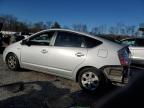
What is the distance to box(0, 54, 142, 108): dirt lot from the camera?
4.47 meters

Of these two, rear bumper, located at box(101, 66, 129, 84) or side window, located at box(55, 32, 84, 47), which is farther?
side window, located at box(55, 32, 84, 47)

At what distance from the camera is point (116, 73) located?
17.6 ft

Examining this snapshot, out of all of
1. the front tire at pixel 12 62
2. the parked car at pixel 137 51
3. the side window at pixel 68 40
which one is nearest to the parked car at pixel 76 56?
the side window at pixel 68 40

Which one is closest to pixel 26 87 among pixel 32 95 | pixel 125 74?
pixel 32 95

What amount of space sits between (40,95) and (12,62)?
8.55 feet

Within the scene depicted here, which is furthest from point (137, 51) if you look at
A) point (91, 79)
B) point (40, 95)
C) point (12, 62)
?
point (40, 95)

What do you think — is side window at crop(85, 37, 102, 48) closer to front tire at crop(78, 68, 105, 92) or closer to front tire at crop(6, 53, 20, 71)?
front tire at crop(78, 68, 105, 92)

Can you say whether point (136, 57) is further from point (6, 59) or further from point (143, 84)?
point (143, 84)

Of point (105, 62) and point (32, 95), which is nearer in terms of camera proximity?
point (32, 95)

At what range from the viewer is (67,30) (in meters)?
6.24

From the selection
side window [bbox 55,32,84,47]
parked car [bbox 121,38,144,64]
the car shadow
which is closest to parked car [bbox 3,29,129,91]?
side window [bbox 55,32,84,47]

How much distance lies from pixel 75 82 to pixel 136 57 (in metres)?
4.88

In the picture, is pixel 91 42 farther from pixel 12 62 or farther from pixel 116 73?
pixel 12 62

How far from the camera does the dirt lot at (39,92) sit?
176 inches
